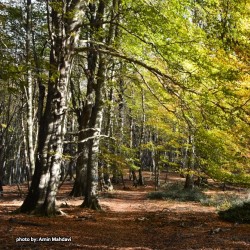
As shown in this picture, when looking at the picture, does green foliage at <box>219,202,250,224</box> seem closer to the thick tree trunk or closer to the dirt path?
the dirt path

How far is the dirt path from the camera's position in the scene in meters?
6.23

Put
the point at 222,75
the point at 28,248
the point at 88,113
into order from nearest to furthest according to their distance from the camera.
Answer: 1. the point at 28,248
2. the point at 222,75
3. the point at 88,113

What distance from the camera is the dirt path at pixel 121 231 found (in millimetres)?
6227

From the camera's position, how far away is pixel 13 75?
475 cm

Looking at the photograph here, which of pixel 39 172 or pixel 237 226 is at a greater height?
pixel 39 172

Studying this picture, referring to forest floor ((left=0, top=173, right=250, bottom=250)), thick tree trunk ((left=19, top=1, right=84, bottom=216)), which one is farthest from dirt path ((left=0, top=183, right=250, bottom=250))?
thick tree trunk ((left=19, top=1, right=84, bottom=216))

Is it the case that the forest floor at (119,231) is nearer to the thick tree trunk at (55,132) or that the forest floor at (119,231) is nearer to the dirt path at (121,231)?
the dirt path at (121,231)

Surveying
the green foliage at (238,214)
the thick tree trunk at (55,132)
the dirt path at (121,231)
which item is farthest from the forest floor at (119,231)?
the thick tree trunk at (55,132)

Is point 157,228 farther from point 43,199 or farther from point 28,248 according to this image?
point 28,248

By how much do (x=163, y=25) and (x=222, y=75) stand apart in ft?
6.79

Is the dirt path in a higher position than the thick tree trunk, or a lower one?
lower

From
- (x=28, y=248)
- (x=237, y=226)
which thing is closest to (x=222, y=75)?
(x=237, y=226)

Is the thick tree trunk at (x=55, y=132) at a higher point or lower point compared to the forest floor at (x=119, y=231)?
higher

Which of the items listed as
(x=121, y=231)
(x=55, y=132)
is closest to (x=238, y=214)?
(x=121, y=231)
